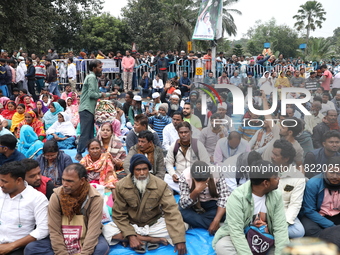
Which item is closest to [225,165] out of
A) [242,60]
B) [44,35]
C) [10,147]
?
[10,147]

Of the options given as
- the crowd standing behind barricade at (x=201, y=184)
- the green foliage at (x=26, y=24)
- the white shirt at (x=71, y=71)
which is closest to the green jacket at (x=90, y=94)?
the crowd standing behind barricade at (x=201, y=184)

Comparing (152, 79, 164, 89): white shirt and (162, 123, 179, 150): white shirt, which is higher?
(152, 79, 164, 89): white shirt

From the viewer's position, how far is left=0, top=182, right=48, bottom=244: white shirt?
Answer: 3.02m

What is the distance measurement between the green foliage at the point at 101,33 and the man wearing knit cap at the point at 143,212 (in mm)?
18359

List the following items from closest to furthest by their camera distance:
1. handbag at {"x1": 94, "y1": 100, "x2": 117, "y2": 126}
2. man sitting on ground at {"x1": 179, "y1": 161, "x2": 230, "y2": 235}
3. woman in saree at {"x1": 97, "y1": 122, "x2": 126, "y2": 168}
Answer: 1. man sitting on ground at {"x1": 179, "y1": 161, "x2": 230, "y2": 235}
2. woman in saree at {"x1": 97, "y1": 122, "x2": 126, "y2": 168}
3. handbag at {"x1": 94, "y1": 100, "x2": 117, "y2": 126}

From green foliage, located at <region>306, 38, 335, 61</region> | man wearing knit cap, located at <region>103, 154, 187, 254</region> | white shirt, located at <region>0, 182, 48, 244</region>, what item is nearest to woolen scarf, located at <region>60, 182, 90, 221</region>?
white shirt, located at <region>0, 182, 48, 244</region>

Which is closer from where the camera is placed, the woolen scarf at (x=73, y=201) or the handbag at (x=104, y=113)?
the woolen scarf at (x=73, y=201)

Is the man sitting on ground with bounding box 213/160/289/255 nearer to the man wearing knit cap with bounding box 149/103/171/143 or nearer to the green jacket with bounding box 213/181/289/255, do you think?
the green jacket with bounding box 213/181/289/255

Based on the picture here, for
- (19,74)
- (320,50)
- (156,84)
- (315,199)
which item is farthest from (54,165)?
(320,50)

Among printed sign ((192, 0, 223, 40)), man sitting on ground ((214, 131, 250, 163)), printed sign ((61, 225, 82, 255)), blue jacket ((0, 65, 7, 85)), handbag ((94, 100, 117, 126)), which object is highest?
printed sign ((192, 0, 223, 40))

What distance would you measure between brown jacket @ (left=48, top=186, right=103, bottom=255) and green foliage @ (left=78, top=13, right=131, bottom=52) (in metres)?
18.6

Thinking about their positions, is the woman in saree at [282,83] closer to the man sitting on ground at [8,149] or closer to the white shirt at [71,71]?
the man sitting on ground at [8,149]

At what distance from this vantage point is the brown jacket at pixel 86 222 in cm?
303

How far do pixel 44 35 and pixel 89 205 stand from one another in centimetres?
1383
